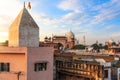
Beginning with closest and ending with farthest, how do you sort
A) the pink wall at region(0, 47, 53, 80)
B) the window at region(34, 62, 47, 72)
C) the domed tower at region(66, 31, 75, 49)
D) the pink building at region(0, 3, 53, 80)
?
the pink wall at region(0, 47, 53, 80)
the pink building at region(0, 3, 53, 80)
the window at region(34, 62, 47, 72)
the domed tower at region(66, 31, 75, 49)

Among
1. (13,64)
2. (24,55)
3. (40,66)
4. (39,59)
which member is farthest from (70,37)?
(24,55)

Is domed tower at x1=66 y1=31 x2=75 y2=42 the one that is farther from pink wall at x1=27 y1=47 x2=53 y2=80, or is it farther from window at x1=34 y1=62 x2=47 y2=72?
window at x1=34 y1=62 x2=47 y2=72

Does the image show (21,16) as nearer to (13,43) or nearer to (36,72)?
(13,43)

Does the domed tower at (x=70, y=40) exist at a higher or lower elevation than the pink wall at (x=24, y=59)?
higher

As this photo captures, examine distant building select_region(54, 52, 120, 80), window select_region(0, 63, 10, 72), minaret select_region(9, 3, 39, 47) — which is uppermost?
minaret select_region(9, 3, 39, 47)

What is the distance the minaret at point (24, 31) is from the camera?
1589 cm

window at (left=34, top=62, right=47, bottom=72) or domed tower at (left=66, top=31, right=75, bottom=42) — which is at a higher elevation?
domed tower at (left=66, top=31, right=75, bottom=42)

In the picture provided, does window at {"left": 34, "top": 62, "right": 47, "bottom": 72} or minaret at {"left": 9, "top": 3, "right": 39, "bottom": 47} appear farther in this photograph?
minaret at {"left": 9, "top": 3, "right": 39, "bottom": 47}

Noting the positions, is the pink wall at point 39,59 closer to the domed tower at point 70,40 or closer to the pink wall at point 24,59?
the pink wall at point 24,59

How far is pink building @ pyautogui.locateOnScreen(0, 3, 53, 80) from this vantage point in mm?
14922

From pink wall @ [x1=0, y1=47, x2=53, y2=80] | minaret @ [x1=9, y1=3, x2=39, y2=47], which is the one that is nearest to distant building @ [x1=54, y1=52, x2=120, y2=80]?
pink wall @ [x1=0, y1=47, x2=53, y2=80]

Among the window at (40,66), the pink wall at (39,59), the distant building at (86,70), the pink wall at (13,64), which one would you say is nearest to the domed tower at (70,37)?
the distant building at (86,70)

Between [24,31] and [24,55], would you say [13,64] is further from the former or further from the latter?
[24,31]

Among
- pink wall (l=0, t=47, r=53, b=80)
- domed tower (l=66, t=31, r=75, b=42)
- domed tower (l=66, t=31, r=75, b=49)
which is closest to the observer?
pink wall (l=0, t=47, r=53, b=80)
